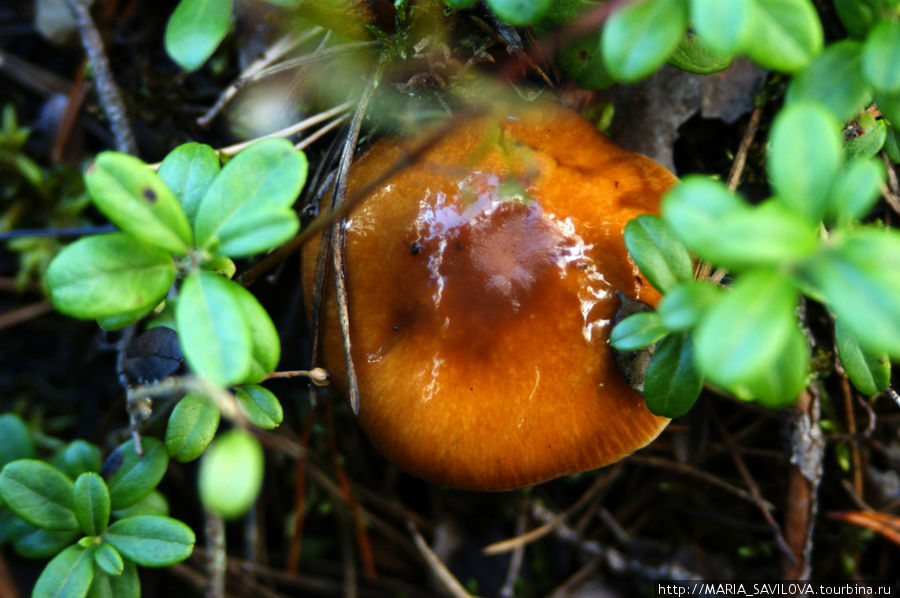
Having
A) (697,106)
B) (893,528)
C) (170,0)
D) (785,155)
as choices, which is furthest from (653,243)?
(170,0)

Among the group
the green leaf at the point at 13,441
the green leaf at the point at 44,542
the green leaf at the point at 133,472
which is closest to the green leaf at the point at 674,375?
the green leaf at the point at 133,472

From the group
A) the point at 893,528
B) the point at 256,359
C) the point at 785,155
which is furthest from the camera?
the point at 893,528

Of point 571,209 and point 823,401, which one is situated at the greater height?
point 571,209

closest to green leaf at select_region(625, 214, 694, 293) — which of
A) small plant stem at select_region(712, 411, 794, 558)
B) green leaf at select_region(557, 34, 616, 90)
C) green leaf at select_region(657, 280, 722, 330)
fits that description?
green leaf at select_region(657, 280, 722, 330)

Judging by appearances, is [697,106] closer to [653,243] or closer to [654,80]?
[654,80]

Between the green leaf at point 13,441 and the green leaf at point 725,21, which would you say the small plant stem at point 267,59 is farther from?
the green leaf at point 725,21
